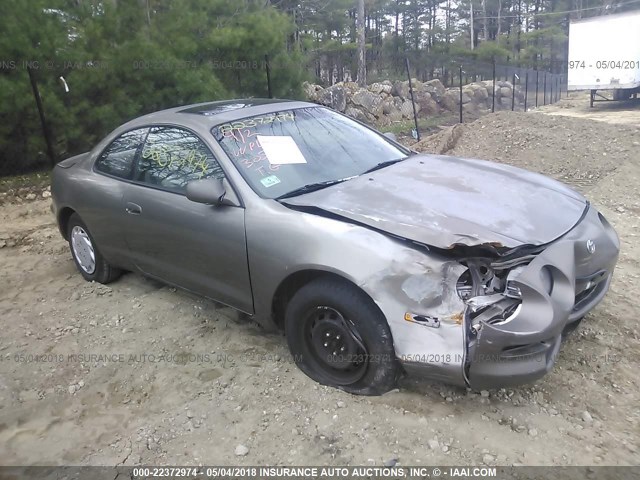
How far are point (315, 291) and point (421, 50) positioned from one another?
36425 millimetres

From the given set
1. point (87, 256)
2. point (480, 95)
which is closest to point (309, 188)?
point (87, 256)

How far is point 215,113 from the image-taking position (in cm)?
383

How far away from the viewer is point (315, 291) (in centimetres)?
285

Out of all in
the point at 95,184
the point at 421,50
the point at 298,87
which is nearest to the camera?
the point at 95,184

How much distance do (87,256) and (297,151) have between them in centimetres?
231

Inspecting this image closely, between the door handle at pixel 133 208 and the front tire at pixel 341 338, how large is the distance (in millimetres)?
1473

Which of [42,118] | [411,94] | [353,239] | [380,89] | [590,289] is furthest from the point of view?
[380,89]

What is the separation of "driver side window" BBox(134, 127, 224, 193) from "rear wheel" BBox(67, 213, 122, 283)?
0.98 meters

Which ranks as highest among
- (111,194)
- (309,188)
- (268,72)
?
(268,72)

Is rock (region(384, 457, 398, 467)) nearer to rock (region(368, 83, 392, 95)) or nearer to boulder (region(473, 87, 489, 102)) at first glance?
rock (region(368, 83, 392, 95))

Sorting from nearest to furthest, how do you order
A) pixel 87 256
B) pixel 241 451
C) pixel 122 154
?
pixel 241 451 → pixel 122 154 → pixel 87 256

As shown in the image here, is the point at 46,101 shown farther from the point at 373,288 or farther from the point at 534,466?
the point at 534,466

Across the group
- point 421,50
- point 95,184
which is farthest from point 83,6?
point 421,50

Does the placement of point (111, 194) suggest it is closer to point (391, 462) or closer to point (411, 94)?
point (391, 462)
